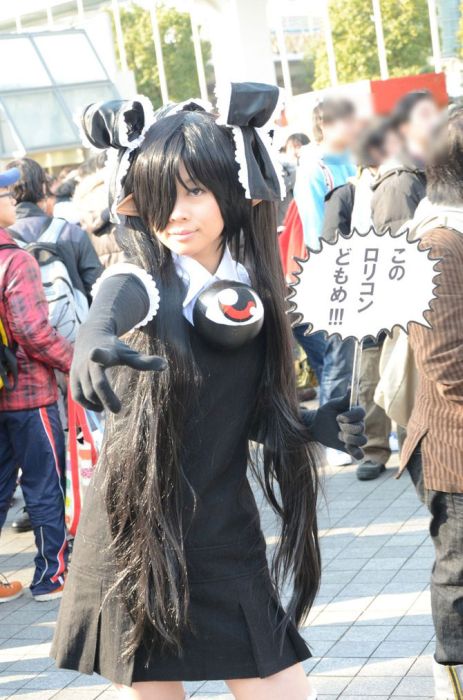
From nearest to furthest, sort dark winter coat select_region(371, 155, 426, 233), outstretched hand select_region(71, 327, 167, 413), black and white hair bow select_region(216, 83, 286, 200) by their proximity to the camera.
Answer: outstretched hand select_region(71, 327, 167, 413), black and white hair bow select_region(216, 83, 286, 200), dark winter coat select_region(371, 155, 426, 233)

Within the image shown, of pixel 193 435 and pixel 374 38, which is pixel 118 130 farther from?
pixel 374 38

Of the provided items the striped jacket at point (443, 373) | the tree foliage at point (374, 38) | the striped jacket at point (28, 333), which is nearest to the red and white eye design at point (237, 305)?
the striped jacket at point (443, 373)

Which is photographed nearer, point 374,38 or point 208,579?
point 208,579

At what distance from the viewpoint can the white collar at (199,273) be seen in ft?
7.63

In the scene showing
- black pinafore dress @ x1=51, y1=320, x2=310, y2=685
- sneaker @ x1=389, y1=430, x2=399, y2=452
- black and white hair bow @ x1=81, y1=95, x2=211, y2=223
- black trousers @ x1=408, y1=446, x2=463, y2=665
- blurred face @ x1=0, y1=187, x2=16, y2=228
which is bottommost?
sneaker @ x1=389, y1=430, x2=399, y2=452

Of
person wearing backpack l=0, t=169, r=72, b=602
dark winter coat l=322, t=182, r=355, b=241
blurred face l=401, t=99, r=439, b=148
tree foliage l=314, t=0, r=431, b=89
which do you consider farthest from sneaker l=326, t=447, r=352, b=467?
tree foliage l=314, t=0, r=431, b=89

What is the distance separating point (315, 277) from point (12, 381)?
9.04 ft

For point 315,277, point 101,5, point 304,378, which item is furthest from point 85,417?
point 101,5

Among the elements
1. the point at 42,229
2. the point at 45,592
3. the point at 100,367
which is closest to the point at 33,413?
the point at 45,592

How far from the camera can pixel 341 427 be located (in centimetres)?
236

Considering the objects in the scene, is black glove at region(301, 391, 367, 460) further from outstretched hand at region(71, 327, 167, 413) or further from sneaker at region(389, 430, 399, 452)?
sneaker at region(389, 430, 399, 452)

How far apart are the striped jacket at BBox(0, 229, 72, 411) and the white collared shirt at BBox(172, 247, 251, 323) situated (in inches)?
99.6

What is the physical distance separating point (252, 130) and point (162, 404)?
623mm

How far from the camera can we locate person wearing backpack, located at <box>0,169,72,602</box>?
486cm
